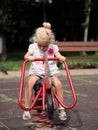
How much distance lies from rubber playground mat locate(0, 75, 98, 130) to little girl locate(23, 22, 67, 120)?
22cm

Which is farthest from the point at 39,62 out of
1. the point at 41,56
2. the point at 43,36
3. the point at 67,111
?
the point at 67,111

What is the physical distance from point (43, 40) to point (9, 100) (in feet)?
9.59

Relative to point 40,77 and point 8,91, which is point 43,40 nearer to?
point 40,77

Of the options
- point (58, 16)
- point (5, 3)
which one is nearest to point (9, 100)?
point (5, 3)

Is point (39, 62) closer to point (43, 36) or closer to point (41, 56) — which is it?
point (41, 56)

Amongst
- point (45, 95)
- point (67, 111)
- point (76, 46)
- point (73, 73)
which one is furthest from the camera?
point (76, 46)

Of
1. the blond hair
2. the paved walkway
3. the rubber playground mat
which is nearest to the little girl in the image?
the blond hair

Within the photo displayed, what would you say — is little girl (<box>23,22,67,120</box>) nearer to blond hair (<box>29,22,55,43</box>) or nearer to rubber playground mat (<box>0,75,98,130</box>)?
blond hair (<box>29,22,55,43</box>)

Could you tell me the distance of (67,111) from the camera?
7.76 m

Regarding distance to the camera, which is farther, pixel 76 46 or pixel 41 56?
pixel 76 46

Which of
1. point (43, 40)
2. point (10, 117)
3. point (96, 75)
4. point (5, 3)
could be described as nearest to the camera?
point (43, 40)

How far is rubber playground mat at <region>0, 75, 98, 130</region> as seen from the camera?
650 centimetres

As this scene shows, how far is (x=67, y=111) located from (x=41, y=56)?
5.13 ft

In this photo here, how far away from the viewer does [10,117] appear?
23.6ft
